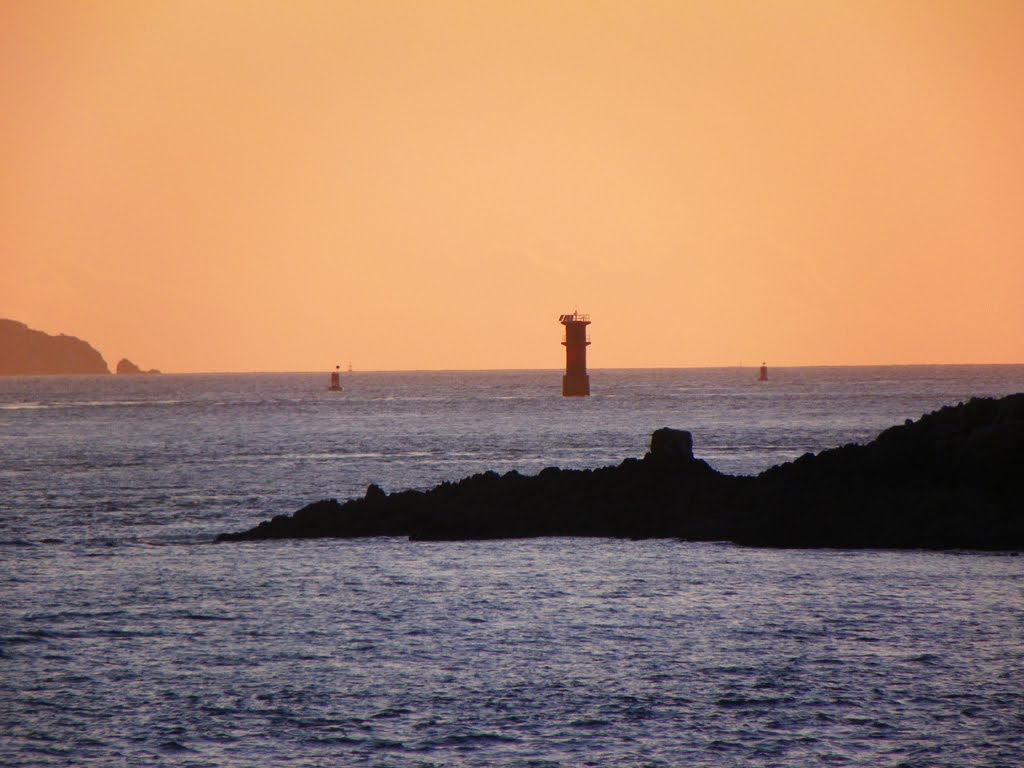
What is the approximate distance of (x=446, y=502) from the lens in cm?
4594

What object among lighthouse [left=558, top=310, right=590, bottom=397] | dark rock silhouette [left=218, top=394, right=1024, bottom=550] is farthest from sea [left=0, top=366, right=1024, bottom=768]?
lighthouse [left=558, top=310, right=590, bottom=397]

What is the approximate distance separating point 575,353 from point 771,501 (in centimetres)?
12243

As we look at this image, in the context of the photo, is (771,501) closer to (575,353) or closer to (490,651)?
(490,651)

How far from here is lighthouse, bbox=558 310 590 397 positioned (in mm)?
156875

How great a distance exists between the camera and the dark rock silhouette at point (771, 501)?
39844mm

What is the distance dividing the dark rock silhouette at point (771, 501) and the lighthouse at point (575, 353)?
110 meters

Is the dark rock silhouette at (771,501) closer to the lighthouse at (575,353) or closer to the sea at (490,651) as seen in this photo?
the sea at (490,651)

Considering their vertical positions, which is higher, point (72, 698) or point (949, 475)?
point (949, 475)

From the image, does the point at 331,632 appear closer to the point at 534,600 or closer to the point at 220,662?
the point at 220,662

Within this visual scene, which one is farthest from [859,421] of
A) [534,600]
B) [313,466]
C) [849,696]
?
[849,696]

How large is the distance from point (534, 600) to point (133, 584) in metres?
A: 10.4

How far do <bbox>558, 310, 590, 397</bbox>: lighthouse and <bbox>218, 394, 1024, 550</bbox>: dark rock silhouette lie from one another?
110 meters

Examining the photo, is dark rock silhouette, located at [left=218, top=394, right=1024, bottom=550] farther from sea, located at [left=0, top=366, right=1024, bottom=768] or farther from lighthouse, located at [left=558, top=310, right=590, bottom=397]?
lighthouse, located at [left=558, top=310, right=590, bottom=397]

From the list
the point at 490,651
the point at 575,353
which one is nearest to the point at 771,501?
the point at 490,651
